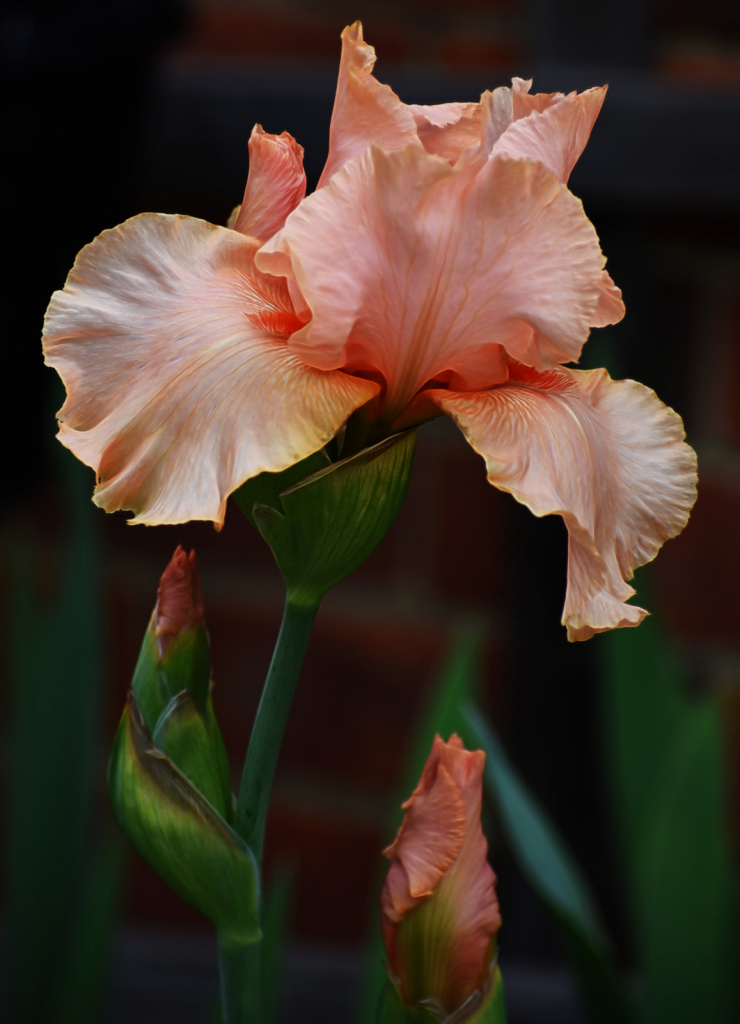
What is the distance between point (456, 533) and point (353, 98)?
0.71 metres

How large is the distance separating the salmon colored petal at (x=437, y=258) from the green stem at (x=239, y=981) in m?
0.16

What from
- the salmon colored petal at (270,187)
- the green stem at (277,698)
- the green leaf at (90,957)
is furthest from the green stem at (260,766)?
the green leaf at (90,957)

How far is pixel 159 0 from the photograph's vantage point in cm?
63

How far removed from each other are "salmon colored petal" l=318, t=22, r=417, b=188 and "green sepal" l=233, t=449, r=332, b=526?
0.07 metres

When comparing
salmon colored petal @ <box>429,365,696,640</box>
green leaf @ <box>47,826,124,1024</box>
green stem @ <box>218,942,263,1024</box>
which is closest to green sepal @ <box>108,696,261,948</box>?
green stem @ <box>218,942,263,1024</box>

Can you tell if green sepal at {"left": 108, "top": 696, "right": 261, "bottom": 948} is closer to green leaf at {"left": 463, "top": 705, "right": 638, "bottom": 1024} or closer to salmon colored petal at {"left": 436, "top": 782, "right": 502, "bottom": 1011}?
salmon colored petal at {"left": 436, "top": 782, "right": 502, "bottom": 1011}

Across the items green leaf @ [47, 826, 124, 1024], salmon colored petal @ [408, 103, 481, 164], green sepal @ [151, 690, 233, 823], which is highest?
salmon colored petal @ [408, 103, 481, 164]

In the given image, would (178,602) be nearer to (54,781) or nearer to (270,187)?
(270,187)

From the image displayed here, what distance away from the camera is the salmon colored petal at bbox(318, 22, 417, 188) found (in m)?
0.26

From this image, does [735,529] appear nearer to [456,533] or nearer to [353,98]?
[456,533]

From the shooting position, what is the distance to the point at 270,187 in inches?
10.9

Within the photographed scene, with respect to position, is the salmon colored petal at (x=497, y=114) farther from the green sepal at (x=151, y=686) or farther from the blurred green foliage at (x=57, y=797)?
the blurred green foliage at (x=57, y=797)

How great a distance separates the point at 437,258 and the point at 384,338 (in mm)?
24

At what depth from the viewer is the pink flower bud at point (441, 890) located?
0.28m
